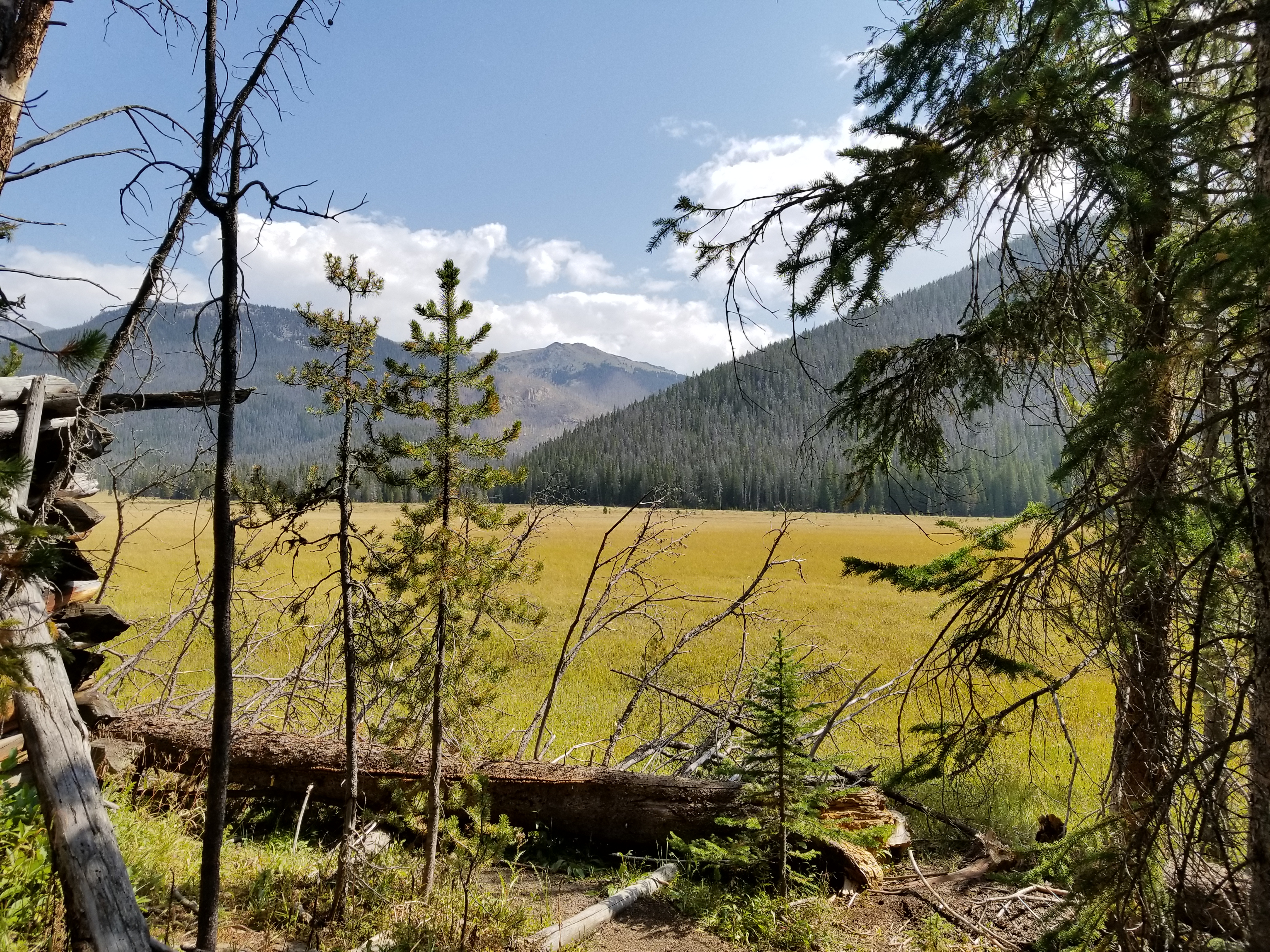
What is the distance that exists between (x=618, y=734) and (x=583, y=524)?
2123 inches

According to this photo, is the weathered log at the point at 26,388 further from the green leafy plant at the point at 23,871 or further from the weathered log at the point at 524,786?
the weathered log at the point at 524,786

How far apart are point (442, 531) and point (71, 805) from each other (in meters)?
2.08

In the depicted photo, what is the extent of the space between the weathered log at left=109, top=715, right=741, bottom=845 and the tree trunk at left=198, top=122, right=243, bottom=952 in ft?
8.44

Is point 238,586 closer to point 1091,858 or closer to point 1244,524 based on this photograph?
point 1091,858

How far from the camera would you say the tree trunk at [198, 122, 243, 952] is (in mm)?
2684

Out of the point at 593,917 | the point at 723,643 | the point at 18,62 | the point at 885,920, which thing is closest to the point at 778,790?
the point at 885,920

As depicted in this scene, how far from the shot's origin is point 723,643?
16.7 m

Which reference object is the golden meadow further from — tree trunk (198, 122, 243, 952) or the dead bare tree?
tree trunk (198, 122, 243, 952)

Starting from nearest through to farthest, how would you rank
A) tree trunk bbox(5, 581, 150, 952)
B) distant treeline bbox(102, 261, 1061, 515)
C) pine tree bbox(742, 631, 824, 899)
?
tree trunk bbox(5, 581, 150, 952)
distant treeline bbox(102, 261, 1061, 515)
pine tree bbox(742, 631, 824, 899)

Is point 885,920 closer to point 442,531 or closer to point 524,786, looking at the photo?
point 524,786

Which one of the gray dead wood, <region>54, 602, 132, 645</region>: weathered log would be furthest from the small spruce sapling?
<region>54, 602, 132, 645</region>: weathered log

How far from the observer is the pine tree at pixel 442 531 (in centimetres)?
420

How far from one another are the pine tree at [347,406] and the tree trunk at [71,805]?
1.17 metres

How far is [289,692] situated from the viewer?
7.17 meters
